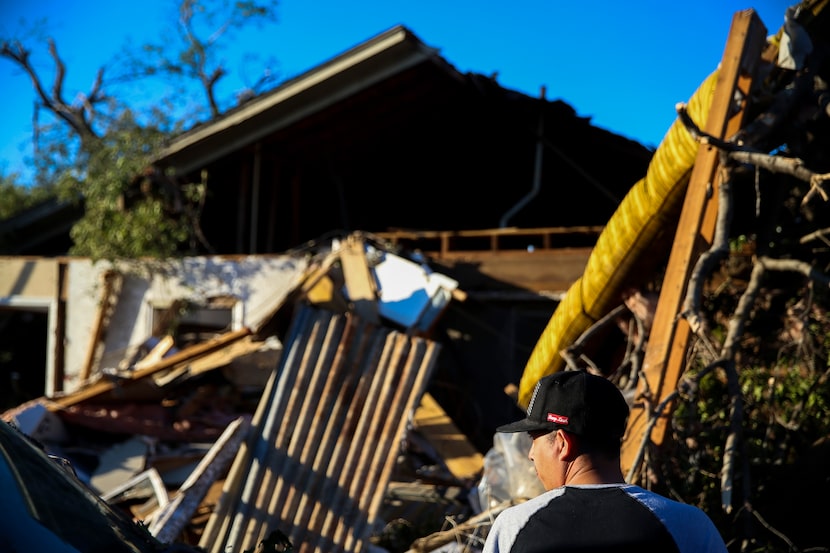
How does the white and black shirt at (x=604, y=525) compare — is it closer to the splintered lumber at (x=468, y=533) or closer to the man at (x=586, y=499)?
the man at (x=586, y=499)

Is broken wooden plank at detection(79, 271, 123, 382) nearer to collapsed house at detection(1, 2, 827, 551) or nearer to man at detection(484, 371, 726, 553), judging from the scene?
collapsed house at detection(1, 2, 827, 551)

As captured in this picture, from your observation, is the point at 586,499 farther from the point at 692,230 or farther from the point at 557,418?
the point at 692,230

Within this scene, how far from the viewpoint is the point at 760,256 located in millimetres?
6094

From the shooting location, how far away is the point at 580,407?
2662 millimetres

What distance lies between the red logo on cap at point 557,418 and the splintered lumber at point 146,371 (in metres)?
7.00

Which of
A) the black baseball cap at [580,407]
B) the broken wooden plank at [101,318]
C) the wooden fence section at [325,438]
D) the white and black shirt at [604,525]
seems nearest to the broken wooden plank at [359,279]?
the wooden fence section at [325,438]

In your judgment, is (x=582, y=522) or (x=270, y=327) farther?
(x=270, y=327)

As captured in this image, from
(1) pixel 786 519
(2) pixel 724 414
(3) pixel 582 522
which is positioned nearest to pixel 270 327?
(2) pixel 724 414

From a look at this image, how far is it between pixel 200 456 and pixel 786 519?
18.3 feet

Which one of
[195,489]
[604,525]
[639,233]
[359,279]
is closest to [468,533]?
[639,233]

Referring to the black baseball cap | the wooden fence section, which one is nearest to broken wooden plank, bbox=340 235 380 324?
the wooden fence section

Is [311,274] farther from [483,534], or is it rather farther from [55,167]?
[55,167]

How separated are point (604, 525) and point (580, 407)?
1.20 ft

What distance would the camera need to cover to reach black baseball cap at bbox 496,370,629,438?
266 cm
